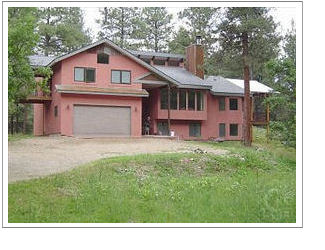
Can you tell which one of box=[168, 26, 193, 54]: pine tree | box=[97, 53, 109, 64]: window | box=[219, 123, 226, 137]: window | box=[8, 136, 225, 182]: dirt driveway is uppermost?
box=[168, 26, 193, 54]: pine tree

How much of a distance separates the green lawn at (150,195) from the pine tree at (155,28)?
92.7ft

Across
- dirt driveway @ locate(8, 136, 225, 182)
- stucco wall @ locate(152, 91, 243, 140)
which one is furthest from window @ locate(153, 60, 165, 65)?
dirt driveway @ locate(8, 136, 225, 182)

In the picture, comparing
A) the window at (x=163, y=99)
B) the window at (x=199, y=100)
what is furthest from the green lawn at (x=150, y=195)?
the window at (x=199, y=100)

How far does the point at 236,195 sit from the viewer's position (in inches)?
402

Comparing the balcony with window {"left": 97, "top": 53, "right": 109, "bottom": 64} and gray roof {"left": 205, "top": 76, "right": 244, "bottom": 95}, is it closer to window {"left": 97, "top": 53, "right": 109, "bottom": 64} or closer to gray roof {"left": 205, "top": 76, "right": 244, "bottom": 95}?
gray roof {"left": 205, "top": 76, "right": 244, "bottom": 95}

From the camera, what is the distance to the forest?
11.3 metres

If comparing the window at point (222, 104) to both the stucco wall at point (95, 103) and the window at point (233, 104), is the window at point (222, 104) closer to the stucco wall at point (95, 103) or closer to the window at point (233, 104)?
the window at point (233, 104)

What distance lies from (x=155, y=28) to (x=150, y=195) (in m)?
32.4

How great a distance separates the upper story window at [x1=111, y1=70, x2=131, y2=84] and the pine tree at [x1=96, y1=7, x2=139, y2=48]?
49.7ft

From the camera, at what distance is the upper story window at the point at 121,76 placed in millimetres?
24783
